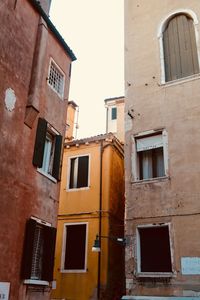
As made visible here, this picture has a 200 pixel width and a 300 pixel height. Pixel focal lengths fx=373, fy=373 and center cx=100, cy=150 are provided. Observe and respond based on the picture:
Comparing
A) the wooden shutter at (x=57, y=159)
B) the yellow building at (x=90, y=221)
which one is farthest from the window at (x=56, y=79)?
the yellow building at (x=90, y=221)

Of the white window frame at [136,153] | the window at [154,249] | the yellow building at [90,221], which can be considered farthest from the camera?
the yellow building at [90,221]

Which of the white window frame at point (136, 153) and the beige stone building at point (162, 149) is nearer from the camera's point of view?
the beige stone building at point (162, 149)

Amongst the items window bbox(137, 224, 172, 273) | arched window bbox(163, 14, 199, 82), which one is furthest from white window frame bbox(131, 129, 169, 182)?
arched window bbox(163, 14, 199, 82)

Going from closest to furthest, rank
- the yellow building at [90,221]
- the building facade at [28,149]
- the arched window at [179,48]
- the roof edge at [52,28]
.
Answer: the building facade at [28,149] → the roof edge at [52,28] → the arched window at [179,48] → the yellow building at [90,221]

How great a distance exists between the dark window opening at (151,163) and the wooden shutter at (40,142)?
377 cm

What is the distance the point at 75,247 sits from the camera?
1612 centimetres

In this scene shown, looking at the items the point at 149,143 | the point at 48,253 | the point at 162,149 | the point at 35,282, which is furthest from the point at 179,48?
the point at 35,282

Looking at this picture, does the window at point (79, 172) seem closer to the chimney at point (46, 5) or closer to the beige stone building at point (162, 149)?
the beige stone building at point (162, 149)

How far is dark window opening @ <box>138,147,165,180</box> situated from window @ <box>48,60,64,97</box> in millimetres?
3836

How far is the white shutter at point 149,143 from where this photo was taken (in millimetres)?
13406

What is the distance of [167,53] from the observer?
48.8 ft

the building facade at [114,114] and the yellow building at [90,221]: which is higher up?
the building facade at [114,114]

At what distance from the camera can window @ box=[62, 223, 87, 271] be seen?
15703 mm

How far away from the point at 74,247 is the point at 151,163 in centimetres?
550
